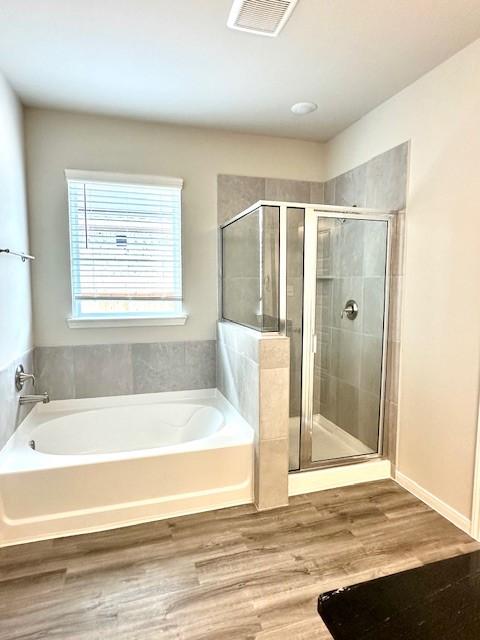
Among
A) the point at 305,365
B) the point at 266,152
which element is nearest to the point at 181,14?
the point at 266,152

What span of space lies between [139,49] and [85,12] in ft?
1.06

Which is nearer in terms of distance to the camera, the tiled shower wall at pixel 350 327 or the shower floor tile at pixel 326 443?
the shower floor tile at pixel 326 443

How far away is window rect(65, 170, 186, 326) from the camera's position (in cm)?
283

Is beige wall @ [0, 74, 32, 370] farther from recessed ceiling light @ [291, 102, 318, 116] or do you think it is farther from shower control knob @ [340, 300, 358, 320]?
shower control knob @ [340, 300, 358, 320]

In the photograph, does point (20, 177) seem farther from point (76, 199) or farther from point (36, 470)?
point (36, 470)

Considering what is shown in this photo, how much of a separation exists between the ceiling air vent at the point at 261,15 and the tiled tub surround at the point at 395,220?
112 centimetres

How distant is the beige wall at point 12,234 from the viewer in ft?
7.16

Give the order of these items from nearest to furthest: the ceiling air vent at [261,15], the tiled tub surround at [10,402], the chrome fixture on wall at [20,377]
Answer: the ceiling air vent at [261,15] < the tiled tub surround at [10,402] < the chrome fixture on wall at [20,377]

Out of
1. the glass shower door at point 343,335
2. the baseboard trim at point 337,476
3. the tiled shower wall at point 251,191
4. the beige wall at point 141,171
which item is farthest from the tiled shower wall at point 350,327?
the beige wall at point 141,171

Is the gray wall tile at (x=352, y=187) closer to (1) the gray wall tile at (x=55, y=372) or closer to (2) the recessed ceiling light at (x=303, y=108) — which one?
(2) the recessed ceiling light at (x=303, y=108)

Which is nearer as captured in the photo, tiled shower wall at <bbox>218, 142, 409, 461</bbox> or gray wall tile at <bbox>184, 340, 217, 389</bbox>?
tiled shower wall at <bbox>218, 142, 409, 461</bbox>

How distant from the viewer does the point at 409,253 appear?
239cm

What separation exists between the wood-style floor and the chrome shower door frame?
12.0 inches

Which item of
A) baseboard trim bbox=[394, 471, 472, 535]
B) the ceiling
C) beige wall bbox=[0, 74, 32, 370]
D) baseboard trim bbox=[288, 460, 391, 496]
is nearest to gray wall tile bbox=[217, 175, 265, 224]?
the ceiling
